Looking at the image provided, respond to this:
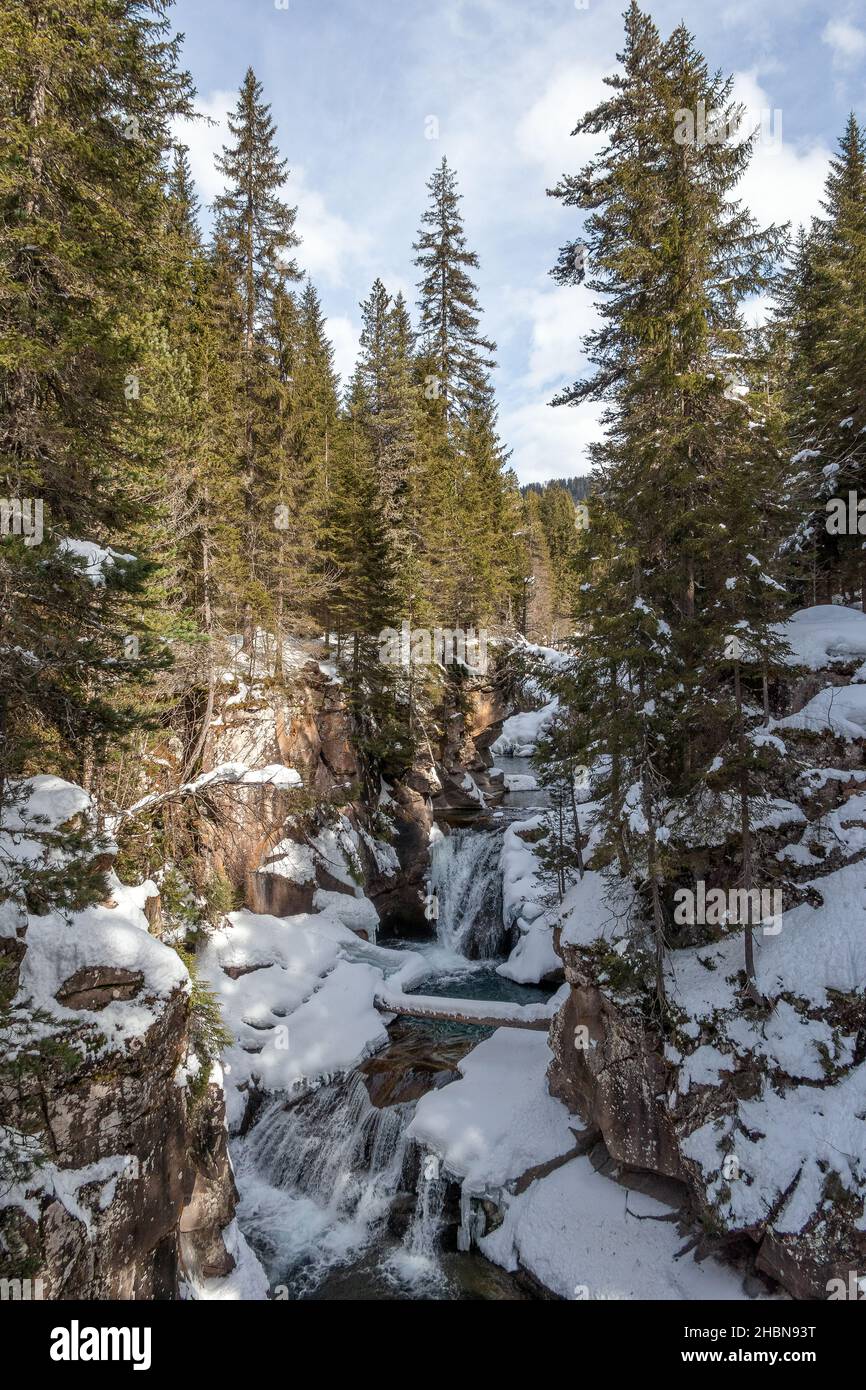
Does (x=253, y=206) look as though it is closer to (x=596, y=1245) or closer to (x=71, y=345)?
(x=71, y=345)

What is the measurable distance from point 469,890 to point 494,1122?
10.3 m

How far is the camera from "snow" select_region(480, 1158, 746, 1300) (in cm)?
889

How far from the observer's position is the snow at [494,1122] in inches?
438

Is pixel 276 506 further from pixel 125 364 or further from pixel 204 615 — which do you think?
pixel 125 364

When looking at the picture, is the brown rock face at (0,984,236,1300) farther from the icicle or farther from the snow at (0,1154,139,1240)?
the icicle

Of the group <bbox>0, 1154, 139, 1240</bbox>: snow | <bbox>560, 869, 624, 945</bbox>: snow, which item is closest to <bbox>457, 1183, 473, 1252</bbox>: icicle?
<bbox>560, 869, 624, 945</bbox>: snow

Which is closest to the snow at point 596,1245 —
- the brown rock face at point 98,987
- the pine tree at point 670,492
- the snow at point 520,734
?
the pine tree at point 670,492

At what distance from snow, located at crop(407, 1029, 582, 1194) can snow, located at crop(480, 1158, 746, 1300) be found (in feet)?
1.60

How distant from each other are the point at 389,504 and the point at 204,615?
33.1ft

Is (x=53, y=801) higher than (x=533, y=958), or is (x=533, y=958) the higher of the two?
(x=53, y=801)

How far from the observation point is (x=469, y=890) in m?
22.1

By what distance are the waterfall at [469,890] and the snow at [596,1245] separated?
9811mm

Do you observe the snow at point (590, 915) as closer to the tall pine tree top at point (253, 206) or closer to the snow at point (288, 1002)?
the snow at point (288, 1002)

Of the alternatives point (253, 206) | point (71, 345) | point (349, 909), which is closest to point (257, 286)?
point (253, 206)
